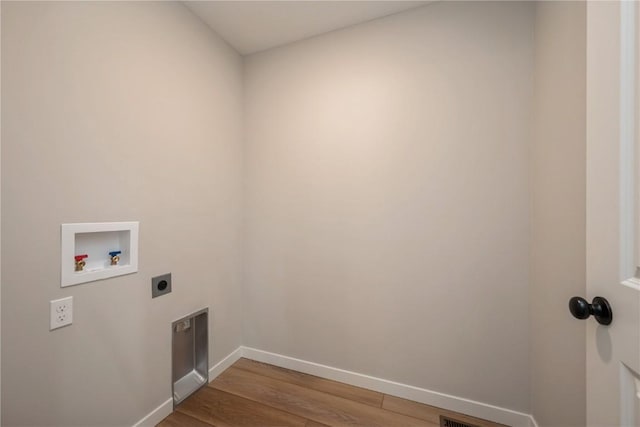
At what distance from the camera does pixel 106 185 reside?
1.19m

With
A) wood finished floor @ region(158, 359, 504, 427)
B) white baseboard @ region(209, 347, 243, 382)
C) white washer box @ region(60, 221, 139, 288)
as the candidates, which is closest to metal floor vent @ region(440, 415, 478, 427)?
wood finished floor @ region(158, 359, 504, 427)

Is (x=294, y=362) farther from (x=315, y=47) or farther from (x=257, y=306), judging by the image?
(x=315, y=47)

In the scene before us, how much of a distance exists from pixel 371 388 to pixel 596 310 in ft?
4.76

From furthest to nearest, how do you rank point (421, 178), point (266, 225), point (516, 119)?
1. point (266, 225)
2. point (421, 178)
3. point (516, 119)

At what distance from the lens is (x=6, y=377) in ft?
2.98

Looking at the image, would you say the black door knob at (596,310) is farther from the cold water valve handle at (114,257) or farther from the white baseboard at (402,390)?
the cold water valve handle at (114,257)

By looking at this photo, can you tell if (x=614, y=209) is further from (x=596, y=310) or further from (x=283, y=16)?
(x=283, y=16)

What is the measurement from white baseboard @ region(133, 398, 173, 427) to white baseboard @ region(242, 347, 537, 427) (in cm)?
65

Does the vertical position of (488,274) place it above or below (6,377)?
above

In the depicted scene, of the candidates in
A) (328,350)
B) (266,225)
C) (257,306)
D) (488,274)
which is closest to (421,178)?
(488,274)

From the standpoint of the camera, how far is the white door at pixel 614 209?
Result: 577mm

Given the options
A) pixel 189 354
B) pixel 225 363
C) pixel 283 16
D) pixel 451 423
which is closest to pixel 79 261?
pixel 189 354

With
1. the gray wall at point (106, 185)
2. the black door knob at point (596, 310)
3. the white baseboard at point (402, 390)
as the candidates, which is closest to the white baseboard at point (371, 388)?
the white baseboard at point (402, 390)

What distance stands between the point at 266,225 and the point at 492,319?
5.35 feet
